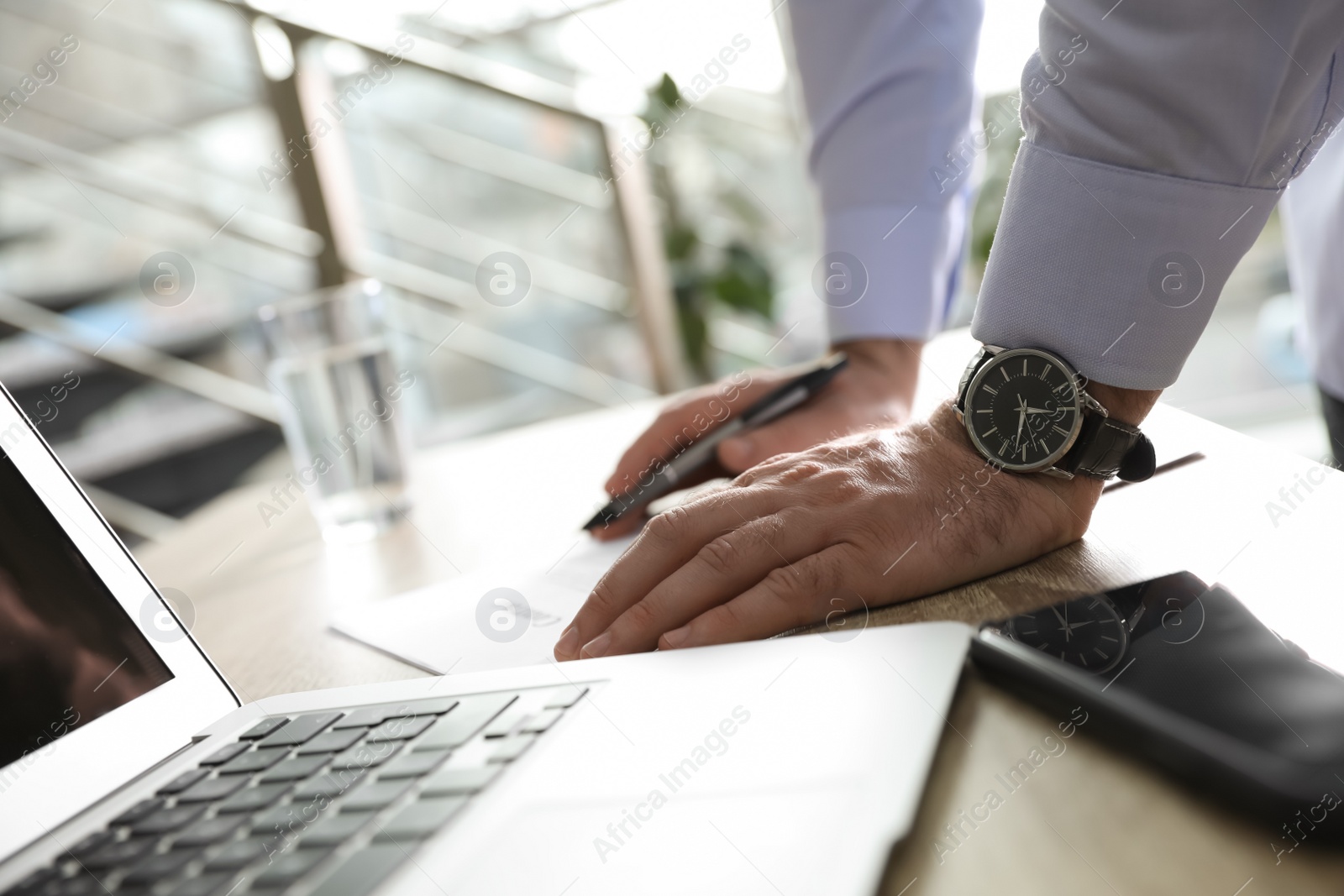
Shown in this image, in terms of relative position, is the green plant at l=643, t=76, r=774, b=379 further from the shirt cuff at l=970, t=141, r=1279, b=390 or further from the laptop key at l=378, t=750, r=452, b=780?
the laptop key at l=378, t=750, r=452, b=780

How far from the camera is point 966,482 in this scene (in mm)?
490

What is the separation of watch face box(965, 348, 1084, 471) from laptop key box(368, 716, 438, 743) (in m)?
0.32

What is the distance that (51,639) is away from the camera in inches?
15.8

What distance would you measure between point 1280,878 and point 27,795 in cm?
42

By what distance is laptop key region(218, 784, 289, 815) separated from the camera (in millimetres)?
315

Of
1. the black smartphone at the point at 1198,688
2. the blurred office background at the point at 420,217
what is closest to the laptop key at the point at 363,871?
the black smartphone at the point at 1198,688

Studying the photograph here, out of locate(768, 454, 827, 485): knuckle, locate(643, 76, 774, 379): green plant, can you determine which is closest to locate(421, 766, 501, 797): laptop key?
locate(768, 454, 827, 485): knuckle

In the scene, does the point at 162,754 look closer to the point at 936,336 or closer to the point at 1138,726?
the point at 1138,726

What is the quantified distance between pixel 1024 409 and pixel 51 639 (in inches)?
18.9

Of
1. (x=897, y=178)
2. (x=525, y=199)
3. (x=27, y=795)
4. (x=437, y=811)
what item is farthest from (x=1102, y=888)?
(x=525, y=199)

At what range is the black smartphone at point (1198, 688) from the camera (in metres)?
0.24

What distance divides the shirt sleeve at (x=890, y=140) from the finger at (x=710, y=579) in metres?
0.41

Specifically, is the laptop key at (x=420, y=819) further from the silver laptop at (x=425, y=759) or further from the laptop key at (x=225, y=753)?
the laptop key at (x=225, y=753)

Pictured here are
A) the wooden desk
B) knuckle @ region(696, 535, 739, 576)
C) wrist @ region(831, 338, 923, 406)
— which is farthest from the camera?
wrist @ region(831, 338, 923, 406)
